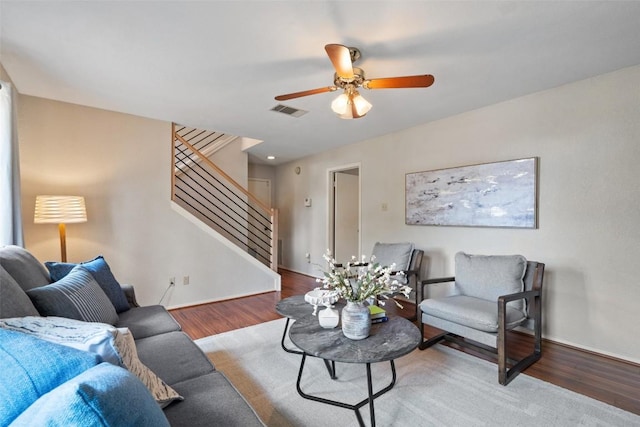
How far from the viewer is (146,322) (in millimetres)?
1957

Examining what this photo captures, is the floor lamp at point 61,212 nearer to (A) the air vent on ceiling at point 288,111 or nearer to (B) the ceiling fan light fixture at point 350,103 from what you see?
(A) the air vent on ceiling at point 288,111

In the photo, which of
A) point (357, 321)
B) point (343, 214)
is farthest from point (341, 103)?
point (343, 214)

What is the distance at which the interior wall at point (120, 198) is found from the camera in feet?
9.48

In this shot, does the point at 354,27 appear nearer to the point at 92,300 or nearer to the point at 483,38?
the point at 483,38

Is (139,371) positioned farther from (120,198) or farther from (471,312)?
(120,198)

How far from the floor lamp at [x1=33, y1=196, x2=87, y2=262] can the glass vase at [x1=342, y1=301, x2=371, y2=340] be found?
276 centimetres

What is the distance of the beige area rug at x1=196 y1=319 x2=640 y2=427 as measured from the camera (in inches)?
64.8

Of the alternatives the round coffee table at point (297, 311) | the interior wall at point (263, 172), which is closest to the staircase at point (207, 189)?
the interior wall at point (263, 172)

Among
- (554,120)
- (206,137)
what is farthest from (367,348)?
(206,137)

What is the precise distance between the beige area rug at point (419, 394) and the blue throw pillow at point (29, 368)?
1270 millimetres

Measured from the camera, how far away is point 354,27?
1800 millimetres

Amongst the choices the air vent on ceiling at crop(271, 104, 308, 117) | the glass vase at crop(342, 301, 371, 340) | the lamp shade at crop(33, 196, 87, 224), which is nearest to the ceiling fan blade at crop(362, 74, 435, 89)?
the air vent on ceiling at crop(271, 104, 308, 117)

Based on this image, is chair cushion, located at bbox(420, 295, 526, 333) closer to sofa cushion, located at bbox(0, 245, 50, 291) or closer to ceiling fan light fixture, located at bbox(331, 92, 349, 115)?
ceiling fan light fixture, located at bbox(331, 92, 349, 115)

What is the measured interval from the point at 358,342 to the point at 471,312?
1.09m
